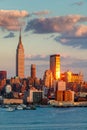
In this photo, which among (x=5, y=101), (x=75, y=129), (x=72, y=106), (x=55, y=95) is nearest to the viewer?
(x=75, y=129)

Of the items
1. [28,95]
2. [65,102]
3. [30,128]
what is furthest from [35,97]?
[30,128]

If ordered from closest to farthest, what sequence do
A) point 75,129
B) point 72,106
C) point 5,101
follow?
point 75,129 < point 72,106 < point 5,101

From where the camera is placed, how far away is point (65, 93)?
6339 inches

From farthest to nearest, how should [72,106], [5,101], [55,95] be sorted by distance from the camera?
[55,95]
[5,101]
[72,106]

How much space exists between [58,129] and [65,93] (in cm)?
10226

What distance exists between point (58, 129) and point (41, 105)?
9138 centimetres

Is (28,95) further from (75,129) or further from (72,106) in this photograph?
(75,129)

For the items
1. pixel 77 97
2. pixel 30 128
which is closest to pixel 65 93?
pixel 77 97

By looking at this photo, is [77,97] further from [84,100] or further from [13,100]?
[13,100]

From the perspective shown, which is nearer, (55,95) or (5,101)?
(5,101)

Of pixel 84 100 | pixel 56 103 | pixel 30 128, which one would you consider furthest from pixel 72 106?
pixel 30 128

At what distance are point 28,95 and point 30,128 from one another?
3994 inches

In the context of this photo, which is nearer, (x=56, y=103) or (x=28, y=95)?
(x=56, y=103)

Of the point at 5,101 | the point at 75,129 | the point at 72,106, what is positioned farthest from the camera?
the point at 5,101
